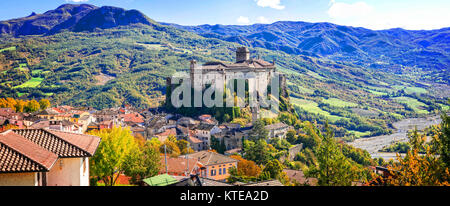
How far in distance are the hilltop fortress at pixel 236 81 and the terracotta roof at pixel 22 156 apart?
63719mm

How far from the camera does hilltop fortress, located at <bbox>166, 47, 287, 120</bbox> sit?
7762cm

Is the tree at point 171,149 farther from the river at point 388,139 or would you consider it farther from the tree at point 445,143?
the river at point 388,139

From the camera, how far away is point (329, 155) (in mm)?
19969

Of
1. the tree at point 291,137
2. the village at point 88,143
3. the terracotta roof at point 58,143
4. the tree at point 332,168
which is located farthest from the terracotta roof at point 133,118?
the terracotta roof at point 58,143

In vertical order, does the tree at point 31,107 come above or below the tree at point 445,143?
below

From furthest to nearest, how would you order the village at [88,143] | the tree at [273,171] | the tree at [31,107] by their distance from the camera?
the tree at [31,107]
the tree at [273,171]
the village at [88,143]

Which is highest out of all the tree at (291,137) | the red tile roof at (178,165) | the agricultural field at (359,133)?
the red tile roof at (178,165)

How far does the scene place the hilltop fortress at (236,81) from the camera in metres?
77.6

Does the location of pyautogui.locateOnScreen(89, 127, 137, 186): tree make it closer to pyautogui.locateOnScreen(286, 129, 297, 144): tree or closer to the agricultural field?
pyautogui.locateOnScreen(286, 129, 297, 144): tree

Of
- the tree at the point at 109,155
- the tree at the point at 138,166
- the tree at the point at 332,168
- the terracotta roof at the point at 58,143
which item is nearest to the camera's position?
the terracotta roof at the point at 58,143

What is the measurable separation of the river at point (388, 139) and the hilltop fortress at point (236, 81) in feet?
174

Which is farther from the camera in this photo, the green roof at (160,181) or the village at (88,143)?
the green roof at (160,181)

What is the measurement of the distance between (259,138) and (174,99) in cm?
2607

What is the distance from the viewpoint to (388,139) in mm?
143875
